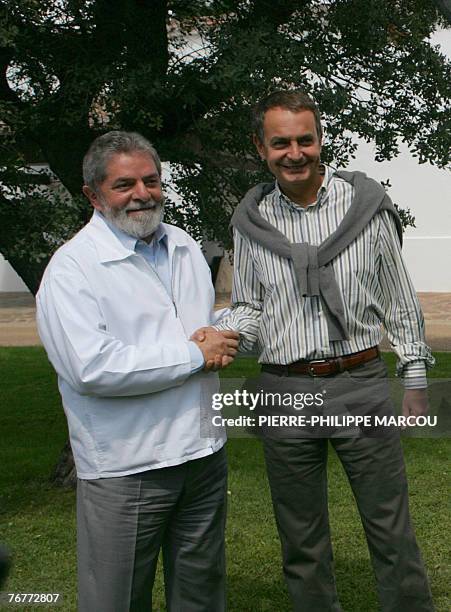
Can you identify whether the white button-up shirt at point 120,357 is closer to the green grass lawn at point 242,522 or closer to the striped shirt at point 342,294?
the striped shirt at point 342,294

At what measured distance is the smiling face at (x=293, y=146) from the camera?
3.29 meters

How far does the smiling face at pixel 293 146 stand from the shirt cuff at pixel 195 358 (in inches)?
26.9

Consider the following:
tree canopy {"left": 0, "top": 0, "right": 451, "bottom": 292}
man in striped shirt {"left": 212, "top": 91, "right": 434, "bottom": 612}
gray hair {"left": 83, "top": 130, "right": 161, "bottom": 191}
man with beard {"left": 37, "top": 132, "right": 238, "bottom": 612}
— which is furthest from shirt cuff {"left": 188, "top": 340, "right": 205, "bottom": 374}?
tree canopy {"left": 0, "top": 0, "right": 451, "bottom": 292}

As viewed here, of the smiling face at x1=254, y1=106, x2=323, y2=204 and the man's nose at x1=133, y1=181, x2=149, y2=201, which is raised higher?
the smiling face at x1=254, y1=106, x2=323, y2=204

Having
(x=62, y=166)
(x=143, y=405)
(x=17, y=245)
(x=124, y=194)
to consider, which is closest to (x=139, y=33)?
(x=62, y=166)

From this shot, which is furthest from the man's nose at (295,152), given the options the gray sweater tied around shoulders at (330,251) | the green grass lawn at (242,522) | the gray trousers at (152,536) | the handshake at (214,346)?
the green grass lawn at (242,522)

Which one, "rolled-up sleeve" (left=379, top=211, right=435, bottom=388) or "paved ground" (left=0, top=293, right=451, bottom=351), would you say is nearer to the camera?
"rolled-up sleeve" (left=379, top=211, right=435, bottom=388)

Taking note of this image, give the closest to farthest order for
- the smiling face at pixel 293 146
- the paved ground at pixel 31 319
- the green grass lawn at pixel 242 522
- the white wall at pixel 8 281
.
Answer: the smiling face at pixel 293 146 < the green grass lawn at pixel 242 522 < the paved ground at pixel 31 319 < the white wall at pixel 8 281

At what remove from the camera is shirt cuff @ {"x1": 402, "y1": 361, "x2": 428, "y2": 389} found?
3344 mm

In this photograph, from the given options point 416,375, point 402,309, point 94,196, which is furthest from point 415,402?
point 94,196

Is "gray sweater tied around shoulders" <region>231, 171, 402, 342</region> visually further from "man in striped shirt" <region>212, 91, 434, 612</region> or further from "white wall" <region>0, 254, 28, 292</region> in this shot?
"white wall" <region>0, 254, 28, 292</region>

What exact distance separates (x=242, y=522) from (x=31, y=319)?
11.1 m

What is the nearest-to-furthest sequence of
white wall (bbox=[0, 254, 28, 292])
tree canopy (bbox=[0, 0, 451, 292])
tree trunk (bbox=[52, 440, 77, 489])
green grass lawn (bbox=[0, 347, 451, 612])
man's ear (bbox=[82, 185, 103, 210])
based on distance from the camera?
man's ear (bbox=[82, 185, 103, 210]) < green grass lawn (bbox=[0, 347, 451, 612]) < tree canopy (bbox=[0, 0, 451, 292]) < tree trunk (bbox=[52, 440, 77, 489]) < white wall (bbox=[0, 254, 28, 292])

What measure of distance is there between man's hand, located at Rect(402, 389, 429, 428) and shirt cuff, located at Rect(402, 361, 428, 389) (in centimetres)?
2
